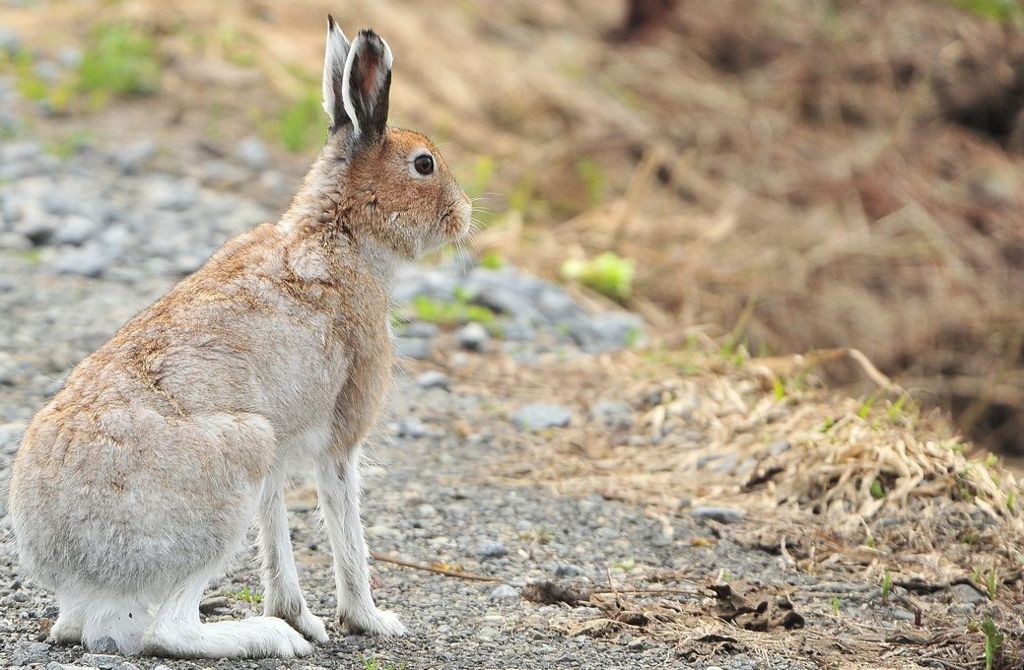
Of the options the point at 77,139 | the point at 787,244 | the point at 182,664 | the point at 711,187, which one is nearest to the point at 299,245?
the point at 182,664

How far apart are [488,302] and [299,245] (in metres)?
4.09

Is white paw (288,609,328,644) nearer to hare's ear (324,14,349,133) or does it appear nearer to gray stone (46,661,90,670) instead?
gray stone (46,661,90,670)

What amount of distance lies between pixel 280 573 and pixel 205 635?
0.43 m

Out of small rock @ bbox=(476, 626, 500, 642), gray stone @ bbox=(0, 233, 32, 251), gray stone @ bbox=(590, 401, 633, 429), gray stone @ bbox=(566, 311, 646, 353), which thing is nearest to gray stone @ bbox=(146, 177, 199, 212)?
gray stone @ bbox=(0, 233, 32, 251)

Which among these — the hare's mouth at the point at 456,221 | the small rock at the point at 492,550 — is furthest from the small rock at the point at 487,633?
the hare's mouth at the point at 456,221

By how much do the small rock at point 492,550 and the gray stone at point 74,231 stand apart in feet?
14.6

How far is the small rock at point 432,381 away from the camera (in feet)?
25.4

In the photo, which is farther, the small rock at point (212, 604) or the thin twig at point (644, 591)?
the thin twig at point (644, 591)

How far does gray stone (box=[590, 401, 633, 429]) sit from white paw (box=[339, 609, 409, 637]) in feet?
9.08

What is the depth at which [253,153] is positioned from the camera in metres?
10.7

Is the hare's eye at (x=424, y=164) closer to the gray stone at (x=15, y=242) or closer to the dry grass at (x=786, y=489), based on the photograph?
the dry grass at (x=786, y=489)

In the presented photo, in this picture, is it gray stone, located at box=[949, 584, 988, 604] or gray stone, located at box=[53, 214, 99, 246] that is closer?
gray stone, located at box=[949, 584, 988, 604]

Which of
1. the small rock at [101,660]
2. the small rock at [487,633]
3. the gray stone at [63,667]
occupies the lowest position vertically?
the small rock at [487,633]

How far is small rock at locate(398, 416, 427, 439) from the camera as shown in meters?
7.04
